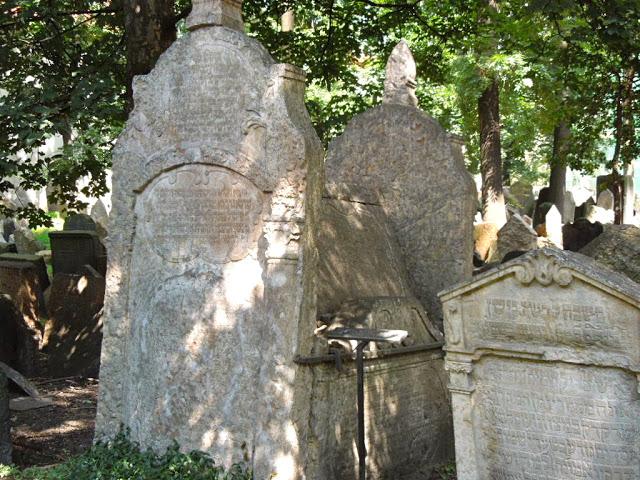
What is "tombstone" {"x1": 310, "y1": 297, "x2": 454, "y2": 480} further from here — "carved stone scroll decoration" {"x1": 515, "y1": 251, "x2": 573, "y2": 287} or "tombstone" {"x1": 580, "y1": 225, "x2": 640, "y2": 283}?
"tombstone" {"x1": 580, "y1": 225, "x2": 640, "y2": 283}

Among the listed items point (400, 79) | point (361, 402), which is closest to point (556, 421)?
point (361, 402)

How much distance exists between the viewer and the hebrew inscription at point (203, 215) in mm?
6281

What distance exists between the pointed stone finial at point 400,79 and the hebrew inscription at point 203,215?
318cm

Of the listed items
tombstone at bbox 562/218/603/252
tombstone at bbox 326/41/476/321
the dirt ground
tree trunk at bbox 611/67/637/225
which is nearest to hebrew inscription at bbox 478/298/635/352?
tombstone at bbox 326/41/476/321

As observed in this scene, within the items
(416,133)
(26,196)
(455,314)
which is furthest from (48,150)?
(455,314)

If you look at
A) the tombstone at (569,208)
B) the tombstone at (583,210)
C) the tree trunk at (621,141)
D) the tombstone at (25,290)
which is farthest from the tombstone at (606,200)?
the tombstone at (25,290)

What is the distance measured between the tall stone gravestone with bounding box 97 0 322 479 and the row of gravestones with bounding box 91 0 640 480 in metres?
A: 0.01

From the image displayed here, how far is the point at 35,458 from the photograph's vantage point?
293 inches

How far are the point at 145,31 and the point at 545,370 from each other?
5.73m

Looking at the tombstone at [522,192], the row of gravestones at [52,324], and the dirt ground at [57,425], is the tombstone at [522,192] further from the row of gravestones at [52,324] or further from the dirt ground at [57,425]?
the dirt ground at [57,425]

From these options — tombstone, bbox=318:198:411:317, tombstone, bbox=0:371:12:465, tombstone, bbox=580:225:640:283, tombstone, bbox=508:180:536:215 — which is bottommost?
tombstone, bbox=0:371:12:465

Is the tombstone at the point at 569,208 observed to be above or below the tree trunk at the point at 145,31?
above

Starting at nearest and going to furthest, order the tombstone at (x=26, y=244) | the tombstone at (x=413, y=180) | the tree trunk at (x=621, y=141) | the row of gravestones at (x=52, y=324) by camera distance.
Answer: the tombstone at (x=413, y=180), the row of gravestones at (x=52, y=324), the tree trunk at (x=621, y=141), the tombstone at (x=26, y=244)

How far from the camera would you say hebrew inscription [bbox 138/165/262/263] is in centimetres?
628
